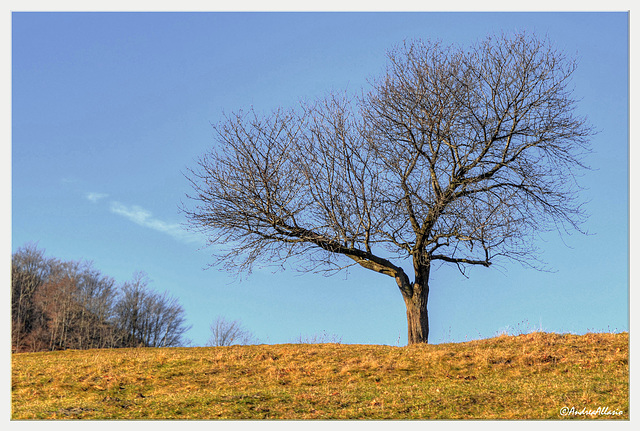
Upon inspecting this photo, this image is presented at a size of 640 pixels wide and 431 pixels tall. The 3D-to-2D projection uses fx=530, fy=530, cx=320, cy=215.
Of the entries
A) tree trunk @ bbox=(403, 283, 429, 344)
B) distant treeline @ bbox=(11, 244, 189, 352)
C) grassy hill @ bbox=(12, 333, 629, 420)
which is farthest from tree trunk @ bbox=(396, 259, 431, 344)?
distant treeline @ bbox=(11, 244, 189, 352)

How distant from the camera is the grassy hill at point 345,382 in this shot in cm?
974

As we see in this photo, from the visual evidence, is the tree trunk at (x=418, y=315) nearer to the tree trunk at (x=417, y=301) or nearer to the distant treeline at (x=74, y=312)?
the tree trunk at (x=417, y=301)

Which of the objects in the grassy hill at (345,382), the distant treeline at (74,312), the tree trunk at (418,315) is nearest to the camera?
the grassy hill at (345,382)

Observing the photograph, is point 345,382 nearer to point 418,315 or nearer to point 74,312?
point 418,315

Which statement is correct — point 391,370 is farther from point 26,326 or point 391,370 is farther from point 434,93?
point 26,326

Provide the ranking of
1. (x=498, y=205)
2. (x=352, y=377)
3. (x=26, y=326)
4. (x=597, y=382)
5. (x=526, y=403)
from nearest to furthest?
1. (x=526, y=403)
2. (x=597, y=382)
3. (x=352, y=377)
4. (x=498, y=205)
5. (x=26, y=326)

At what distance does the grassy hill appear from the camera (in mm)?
9742

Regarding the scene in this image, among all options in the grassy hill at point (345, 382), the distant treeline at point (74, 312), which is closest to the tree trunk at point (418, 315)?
the grassy hill at point (345, 382)

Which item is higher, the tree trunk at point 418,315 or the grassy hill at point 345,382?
the tree trunk at point 418,315

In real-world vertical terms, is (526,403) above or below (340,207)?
below

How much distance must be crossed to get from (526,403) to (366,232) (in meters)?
7.80

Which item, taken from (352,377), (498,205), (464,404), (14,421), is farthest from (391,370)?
(14,421)

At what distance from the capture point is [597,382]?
11070mm

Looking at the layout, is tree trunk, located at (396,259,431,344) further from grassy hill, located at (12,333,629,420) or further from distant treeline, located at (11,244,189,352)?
distant treeline, located at (11,244,189,352)
